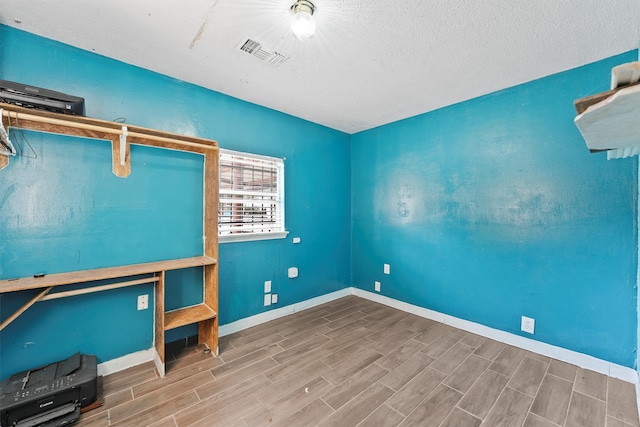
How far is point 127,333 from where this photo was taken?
84.7 inches

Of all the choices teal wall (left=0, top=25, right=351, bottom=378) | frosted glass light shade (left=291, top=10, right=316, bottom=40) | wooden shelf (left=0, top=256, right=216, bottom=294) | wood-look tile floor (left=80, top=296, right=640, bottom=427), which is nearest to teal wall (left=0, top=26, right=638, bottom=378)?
teal wall (left=0, top=25, right=351, bottom=378)

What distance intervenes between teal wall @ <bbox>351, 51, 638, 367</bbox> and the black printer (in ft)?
10.5

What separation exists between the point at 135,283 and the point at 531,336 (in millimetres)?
3606

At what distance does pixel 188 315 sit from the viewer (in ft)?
7.41

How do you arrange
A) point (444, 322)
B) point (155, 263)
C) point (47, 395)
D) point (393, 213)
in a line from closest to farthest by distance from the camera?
point (47, 395) < point (155, 263) < point (444, 322) < point (393, 213)

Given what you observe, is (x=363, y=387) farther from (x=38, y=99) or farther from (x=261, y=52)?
(x=38, y=99)

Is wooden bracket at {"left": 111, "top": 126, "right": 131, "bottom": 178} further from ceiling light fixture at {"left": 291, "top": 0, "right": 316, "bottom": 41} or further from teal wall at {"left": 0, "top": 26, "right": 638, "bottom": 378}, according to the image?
ceiling light fixture at {"left": 291, "top": 0, "right": 316, "bottom": 41}

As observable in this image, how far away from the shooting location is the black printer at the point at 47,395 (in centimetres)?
145

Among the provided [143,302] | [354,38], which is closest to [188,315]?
[143,302]

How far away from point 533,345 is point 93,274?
3.80 meters

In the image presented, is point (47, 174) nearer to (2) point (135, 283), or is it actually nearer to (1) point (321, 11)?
(2) point (135, 283)

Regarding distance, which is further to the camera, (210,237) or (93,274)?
(210,237)

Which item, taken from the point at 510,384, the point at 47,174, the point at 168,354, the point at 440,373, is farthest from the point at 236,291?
the point at 510,384

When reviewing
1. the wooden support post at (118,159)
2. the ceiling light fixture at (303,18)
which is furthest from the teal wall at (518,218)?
the wooden support post at (118,159)
